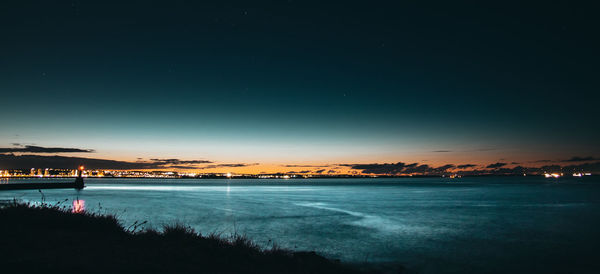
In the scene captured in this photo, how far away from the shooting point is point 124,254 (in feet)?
32.6

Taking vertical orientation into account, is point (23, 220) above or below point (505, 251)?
above

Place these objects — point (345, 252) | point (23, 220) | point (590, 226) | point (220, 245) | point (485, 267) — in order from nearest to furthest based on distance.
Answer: point (220, 245)
point (23, 220)
point (485, 267)
point (345, 252)
point (590, 226)

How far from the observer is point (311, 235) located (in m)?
24.6

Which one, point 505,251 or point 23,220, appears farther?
point 505,251

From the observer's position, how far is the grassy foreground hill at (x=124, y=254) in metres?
8.52

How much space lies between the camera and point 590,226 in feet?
92.0

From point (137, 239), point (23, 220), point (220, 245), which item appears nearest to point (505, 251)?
point (220, 245)

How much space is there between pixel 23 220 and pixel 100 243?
6000mm

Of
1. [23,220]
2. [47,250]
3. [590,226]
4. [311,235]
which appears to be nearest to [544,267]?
[311,235]

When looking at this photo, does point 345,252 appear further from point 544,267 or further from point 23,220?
point 23,220

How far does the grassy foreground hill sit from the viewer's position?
8.52 metres

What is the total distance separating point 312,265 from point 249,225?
1864 centimetres

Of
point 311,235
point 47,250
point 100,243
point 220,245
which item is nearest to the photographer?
point 47,250

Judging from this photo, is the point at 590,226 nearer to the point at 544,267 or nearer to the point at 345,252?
the point at 544,267
